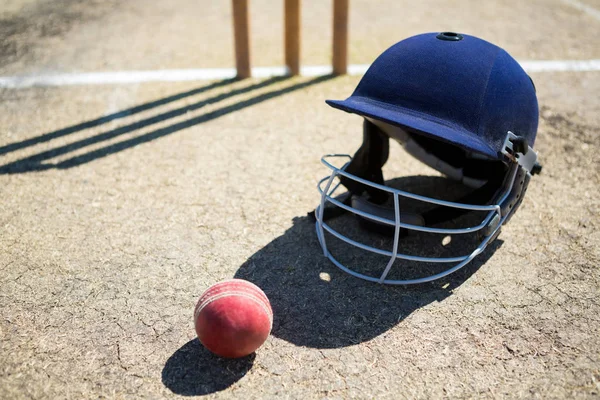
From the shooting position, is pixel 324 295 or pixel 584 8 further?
pixel 584 8

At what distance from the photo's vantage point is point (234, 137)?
4145 millimetres

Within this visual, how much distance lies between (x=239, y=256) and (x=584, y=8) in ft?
18.5

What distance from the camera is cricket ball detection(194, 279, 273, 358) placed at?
226 cm

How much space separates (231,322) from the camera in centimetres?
226

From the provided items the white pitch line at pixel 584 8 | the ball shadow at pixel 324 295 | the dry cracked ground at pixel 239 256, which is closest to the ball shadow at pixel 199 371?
the dry cracked ground at pixel 239 256

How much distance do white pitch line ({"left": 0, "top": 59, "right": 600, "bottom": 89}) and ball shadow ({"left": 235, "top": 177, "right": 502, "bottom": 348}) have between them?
7.81ft

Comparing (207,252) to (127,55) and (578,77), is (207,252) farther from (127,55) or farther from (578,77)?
(578,77)

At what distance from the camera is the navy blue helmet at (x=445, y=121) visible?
2580 mm

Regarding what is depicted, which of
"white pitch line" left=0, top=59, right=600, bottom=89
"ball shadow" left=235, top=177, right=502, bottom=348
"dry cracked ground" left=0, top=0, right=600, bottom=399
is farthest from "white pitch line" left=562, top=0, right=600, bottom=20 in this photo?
"ball shadow" left=235, top=177, right=502, bottom=348

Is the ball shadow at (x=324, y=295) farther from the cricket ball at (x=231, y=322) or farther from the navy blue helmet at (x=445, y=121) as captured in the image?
the cricket ball at (x=231, y=322)

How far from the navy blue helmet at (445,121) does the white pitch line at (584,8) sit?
441 cm

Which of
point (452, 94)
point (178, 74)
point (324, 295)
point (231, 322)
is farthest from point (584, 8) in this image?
point (231, 322)

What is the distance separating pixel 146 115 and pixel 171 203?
4.08ft

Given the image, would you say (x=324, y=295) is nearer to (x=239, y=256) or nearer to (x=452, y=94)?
(x=239, y=256)
